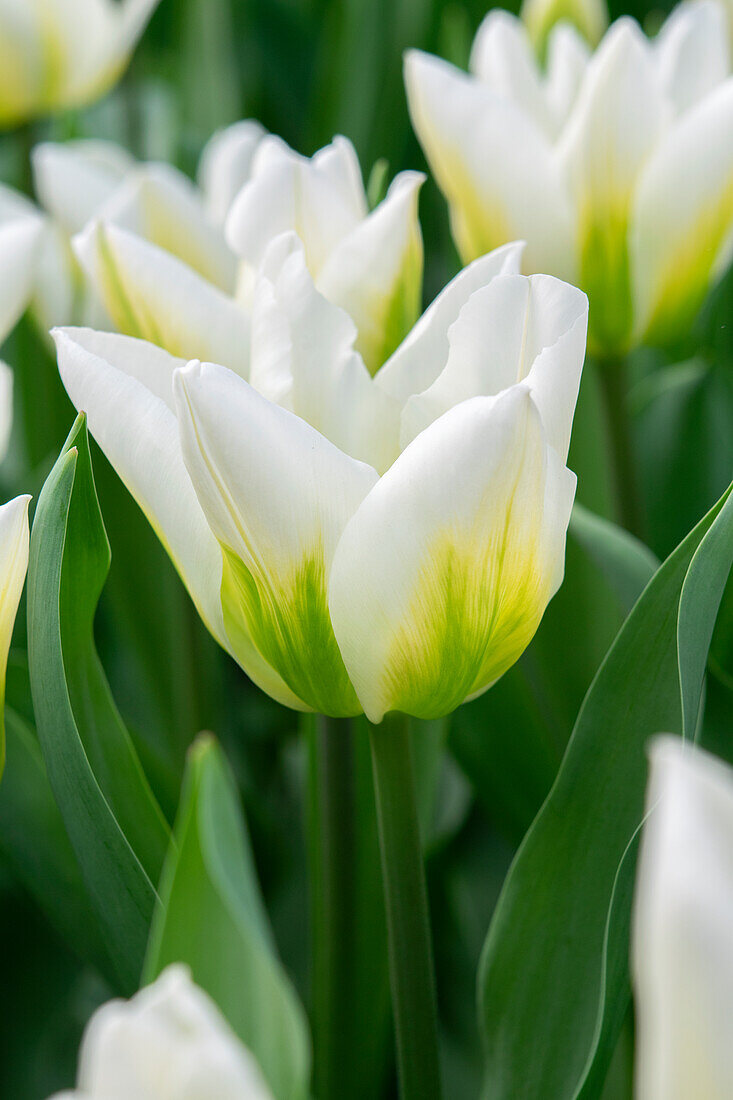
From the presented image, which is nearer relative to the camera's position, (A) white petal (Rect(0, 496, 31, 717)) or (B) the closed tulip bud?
(A) white petal (Rect(0, 496, 31, 717))

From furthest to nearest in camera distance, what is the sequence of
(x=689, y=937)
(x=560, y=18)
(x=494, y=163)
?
(x=560, y=18)
(x=494, y=163)
(x=689, y=937)

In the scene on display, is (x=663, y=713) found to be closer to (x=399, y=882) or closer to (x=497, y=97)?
(x=399, y=882)

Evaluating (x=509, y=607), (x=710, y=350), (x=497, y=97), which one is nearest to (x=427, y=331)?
(x=509, y=607)

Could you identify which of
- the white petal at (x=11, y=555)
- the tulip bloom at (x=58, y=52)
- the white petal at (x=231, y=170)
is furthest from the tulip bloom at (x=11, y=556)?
the tulip bloom at (x=58, y=52)

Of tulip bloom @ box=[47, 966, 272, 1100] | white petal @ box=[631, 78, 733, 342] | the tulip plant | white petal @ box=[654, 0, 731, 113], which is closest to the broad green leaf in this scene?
the tulip plant

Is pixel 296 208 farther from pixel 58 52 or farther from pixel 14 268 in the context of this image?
pixel 58 52

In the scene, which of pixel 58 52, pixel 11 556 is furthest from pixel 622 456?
pixel 58 52

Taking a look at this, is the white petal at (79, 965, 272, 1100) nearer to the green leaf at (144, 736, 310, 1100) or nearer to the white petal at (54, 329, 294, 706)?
the green leaf at (144, 736, 310, 1100)
